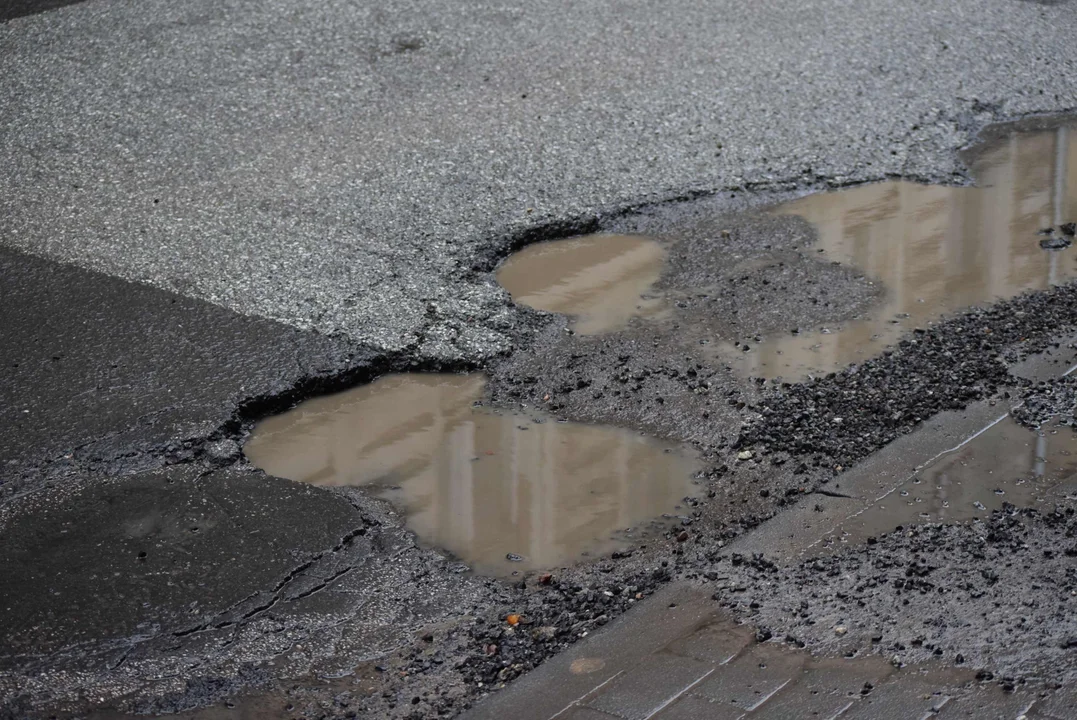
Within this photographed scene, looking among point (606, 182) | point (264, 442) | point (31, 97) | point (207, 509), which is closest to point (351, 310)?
point (264, 442)

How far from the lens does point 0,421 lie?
413cm

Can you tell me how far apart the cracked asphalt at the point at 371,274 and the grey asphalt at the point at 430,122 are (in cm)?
2

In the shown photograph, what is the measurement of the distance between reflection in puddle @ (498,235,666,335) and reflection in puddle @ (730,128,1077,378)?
0.60m

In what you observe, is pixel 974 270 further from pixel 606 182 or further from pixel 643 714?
pixel 643 714

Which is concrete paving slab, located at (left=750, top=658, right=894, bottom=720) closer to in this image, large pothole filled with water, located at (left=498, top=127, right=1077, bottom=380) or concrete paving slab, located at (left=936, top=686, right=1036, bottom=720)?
concrete paving slab, located at (left=936, top=686, right=1036, bottom=720)

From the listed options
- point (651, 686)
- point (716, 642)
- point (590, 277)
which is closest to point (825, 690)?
point (716, 642)

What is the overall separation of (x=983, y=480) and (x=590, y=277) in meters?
2.02

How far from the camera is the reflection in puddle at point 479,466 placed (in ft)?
12.1

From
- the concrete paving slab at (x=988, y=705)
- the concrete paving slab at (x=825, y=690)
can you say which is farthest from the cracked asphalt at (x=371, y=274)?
the concrete paving slab at (x=988, y=705)

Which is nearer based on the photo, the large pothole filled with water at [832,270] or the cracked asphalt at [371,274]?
the cracked asphalt at [371,274]

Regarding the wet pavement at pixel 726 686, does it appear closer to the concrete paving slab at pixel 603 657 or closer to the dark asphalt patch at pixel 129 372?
the concrete paving slab at pixel 603 657

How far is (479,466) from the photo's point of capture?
4020mm

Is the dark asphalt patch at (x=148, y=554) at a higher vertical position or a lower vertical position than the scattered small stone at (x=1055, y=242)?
lower

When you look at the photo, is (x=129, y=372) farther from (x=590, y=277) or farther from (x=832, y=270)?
(x=832, y=270)
